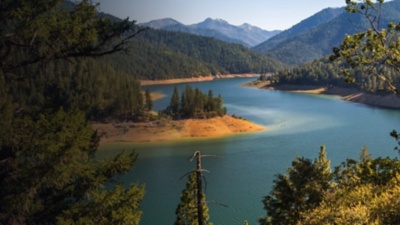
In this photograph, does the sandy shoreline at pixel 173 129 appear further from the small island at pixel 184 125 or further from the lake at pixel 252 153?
the lake at pixel 252 153

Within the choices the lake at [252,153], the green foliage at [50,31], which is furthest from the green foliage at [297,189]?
the green foliage at [50,31]

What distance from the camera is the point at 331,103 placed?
143 metres

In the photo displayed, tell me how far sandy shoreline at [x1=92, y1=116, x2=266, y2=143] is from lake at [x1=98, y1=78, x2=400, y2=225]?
407 centimetres

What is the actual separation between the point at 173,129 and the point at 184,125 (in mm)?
4076

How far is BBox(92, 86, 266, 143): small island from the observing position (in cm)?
8631

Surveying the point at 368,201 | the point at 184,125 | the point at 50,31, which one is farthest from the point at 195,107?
the point at 50,31

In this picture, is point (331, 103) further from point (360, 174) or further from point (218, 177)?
point (360, 174)

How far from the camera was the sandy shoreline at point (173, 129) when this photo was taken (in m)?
85.5

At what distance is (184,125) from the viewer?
92.1m

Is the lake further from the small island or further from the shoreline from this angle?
the shoreline

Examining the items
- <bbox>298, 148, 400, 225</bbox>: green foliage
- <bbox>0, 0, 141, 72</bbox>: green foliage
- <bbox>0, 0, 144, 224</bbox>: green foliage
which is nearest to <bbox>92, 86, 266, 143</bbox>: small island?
<bbox>298, 148, 400, 225</bbox>: green foliage

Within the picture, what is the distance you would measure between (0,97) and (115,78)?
126 m

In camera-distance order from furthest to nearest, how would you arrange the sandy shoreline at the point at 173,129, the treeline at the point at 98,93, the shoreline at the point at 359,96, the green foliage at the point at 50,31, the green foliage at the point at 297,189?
the shoreline at the point at 359,96
the treeline at the point at 98,93
the sandy shoreline at the point at 173,129
the green foliage at the point at 297,189
the green foliage at the point at 50,31

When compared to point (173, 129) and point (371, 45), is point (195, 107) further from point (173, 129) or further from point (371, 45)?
point (371, 45)
